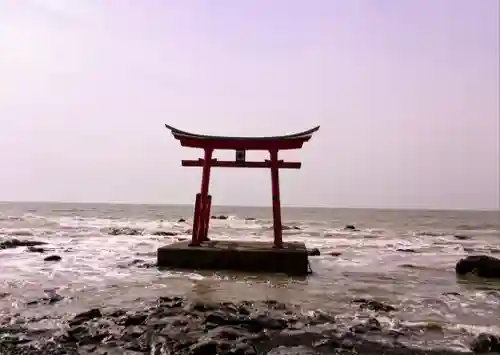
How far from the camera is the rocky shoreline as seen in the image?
549cm

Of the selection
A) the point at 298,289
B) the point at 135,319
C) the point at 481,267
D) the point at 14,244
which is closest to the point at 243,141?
the point at 298,289

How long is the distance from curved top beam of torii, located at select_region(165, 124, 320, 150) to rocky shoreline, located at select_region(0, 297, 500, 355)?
19.7 feet

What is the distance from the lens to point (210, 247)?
12914 millimetres

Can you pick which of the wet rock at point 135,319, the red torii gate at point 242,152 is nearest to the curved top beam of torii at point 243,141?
the red torii gate at point 242,152

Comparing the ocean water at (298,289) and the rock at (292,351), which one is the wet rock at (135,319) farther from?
the rock at (292,351)

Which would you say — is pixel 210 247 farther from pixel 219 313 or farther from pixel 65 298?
pixel 219 313

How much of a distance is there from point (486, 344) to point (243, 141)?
8107mm

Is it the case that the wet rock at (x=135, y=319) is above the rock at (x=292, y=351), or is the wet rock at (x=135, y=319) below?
above

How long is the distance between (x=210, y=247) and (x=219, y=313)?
19.4ft

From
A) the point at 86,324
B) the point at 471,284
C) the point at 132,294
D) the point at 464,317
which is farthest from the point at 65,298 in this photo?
the point at 471,284

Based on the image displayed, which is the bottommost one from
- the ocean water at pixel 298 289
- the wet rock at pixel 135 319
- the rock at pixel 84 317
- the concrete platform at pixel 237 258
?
the ocean water at pixel 298 289

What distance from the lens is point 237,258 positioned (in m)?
12.3

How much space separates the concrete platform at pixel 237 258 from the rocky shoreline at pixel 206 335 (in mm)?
4586

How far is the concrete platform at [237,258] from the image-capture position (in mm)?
Result: 12188
